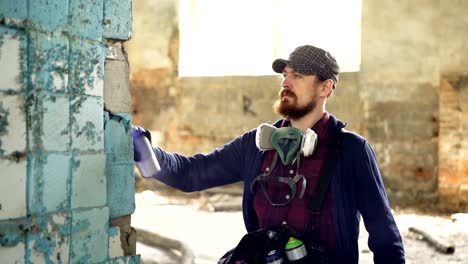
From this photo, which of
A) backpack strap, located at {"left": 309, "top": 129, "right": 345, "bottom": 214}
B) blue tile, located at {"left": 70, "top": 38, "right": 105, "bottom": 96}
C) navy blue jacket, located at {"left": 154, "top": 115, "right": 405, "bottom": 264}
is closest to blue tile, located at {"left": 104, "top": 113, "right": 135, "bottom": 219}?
blue tile, located at {"left": 70, "top": 38, "right": 105, "bottom": 96}

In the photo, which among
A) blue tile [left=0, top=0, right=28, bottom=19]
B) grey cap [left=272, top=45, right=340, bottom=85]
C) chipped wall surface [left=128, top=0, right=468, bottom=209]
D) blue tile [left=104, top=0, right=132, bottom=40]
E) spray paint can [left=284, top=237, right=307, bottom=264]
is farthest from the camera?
chipped wall surface [left=128, top=0, right=468, bottom=209]

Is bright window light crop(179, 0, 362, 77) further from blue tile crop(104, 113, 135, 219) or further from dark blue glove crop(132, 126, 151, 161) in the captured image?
blue tile crop(104, 113, 135, 219)

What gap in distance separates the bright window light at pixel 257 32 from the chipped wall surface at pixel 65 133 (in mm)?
5038

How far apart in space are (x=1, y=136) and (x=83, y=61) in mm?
355

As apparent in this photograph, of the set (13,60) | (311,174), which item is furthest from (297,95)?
(13,60)

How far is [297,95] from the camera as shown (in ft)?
7.96

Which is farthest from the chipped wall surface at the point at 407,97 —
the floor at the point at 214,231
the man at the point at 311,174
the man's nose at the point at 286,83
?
the man's nose at the point at 286,83

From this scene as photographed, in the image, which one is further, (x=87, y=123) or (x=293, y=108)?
(x=293, y=108)

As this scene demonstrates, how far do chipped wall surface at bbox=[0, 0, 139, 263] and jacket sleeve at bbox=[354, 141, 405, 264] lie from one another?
100 centimetres

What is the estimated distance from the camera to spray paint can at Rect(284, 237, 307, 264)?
6.58 ft

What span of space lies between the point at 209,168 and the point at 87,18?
113cm

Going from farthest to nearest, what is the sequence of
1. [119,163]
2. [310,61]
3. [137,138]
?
[310,61], [137,138], [119,163]

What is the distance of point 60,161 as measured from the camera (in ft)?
5.22

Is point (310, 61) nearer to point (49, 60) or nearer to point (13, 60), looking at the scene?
point (49, 60)
